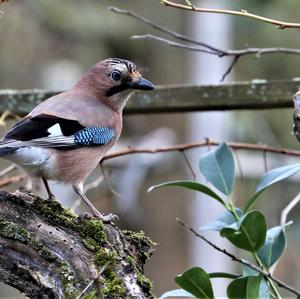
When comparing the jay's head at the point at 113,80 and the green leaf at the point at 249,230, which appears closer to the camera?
the green leaf at the point at 249,230

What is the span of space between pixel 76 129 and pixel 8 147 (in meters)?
0.36

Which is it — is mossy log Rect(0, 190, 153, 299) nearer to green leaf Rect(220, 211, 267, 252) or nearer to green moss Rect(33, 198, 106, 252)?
green moss Rect(33, 198, 106, 252)

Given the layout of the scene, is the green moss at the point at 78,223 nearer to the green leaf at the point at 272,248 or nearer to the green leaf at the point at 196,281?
the green leaf at the point at 196,281

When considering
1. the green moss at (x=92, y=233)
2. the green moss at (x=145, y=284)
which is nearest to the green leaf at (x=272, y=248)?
the green moss at (x=145, y=284)

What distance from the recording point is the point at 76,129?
3293 millimetres

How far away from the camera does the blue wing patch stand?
3.31 meters

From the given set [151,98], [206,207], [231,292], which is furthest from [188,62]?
[231,292]

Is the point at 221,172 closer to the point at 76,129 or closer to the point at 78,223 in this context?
the point at 78,223

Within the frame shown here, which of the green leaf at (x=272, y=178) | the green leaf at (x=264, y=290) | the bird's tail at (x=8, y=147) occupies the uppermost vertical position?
the bird's tail at (x=8, y=147)

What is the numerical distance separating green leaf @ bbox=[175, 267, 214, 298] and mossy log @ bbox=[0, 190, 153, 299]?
0.43 ft

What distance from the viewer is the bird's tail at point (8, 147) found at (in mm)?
2999

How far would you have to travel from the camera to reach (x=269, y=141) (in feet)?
27.1

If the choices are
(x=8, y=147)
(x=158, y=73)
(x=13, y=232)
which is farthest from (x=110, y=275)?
(x=158, y=73)

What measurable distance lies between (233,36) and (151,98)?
242 inches
